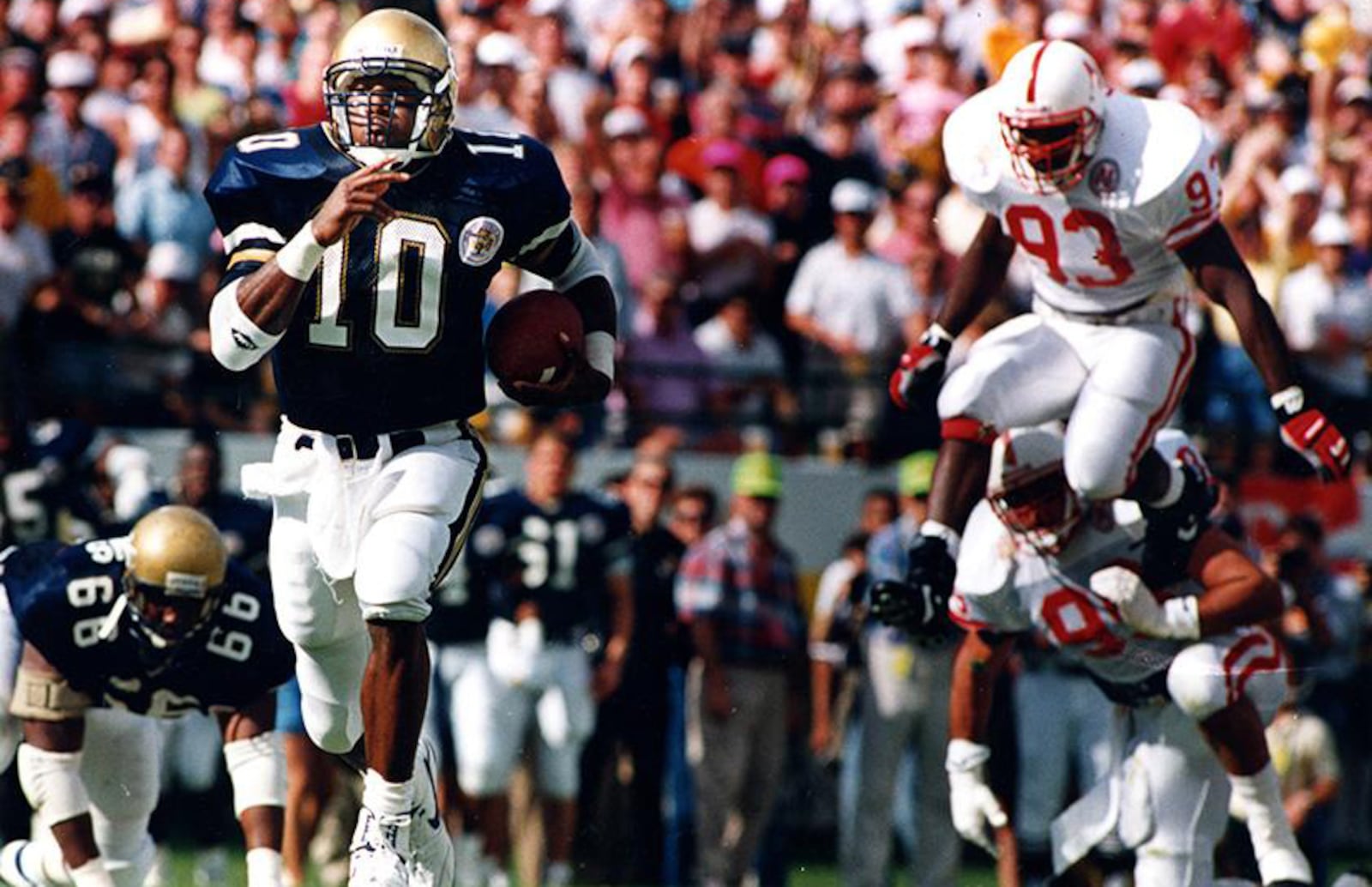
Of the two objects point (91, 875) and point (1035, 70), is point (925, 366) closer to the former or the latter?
point (1035, 70)

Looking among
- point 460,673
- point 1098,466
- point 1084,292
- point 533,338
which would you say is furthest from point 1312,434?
point 460,673

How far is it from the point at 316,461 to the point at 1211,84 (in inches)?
322

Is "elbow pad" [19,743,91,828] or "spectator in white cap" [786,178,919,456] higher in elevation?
"spectator in white cap" [786,178,919,456]

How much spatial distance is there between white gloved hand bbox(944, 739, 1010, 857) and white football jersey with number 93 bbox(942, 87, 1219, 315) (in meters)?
1.44

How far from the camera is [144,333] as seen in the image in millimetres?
11273

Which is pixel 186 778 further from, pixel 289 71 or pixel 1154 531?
pixel 1154 531

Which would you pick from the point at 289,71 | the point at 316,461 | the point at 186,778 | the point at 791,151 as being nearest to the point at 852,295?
the point at 791,151

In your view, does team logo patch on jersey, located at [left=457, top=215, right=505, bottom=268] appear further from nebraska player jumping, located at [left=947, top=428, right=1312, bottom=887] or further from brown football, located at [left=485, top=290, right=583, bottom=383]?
nebraska player jumping, located at [left=947, top=428, right=1312, bottom=887]

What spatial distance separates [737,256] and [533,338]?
17.7ft

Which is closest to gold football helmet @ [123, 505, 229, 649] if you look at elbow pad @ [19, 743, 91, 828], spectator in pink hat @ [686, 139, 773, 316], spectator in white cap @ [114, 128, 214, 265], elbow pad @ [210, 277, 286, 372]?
elbow pad @ [19, 743, 91, 828]

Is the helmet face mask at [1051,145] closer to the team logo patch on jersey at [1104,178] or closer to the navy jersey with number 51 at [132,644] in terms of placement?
the team logo patch on jersey at [1104,178]

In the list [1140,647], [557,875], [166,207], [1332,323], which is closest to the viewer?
[1140,647]

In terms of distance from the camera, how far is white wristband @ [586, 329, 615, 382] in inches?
282

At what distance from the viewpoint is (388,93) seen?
22.1 ft
